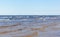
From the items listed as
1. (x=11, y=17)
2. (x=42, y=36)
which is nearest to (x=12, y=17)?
(x=11, y=17)

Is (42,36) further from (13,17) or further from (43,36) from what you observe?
(13,17)

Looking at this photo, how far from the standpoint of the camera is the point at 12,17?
17.9 meters

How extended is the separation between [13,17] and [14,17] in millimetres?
138

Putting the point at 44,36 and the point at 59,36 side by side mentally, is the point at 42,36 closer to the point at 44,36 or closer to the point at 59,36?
the point at 44,36

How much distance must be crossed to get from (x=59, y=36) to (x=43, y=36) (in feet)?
1.86

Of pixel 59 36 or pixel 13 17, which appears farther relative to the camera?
pixel 13 17

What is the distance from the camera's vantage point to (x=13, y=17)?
17.8 m

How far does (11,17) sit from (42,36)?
13271mm

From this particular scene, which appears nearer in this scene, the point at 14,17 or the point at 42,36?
the point at 42,36

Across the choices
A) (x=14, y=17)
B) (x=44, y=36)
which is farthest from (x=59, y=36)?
(x=14, y=17)

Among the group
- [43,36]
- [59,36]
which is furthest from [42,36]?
[59,36]

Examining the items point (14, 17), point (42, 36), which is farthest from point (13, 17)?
point (42, 36)

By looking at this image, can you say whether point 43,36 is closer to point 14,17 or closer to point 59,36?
point 59,36

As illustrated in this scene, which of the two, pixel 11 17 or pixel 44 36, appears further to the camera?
pixel 11 17
